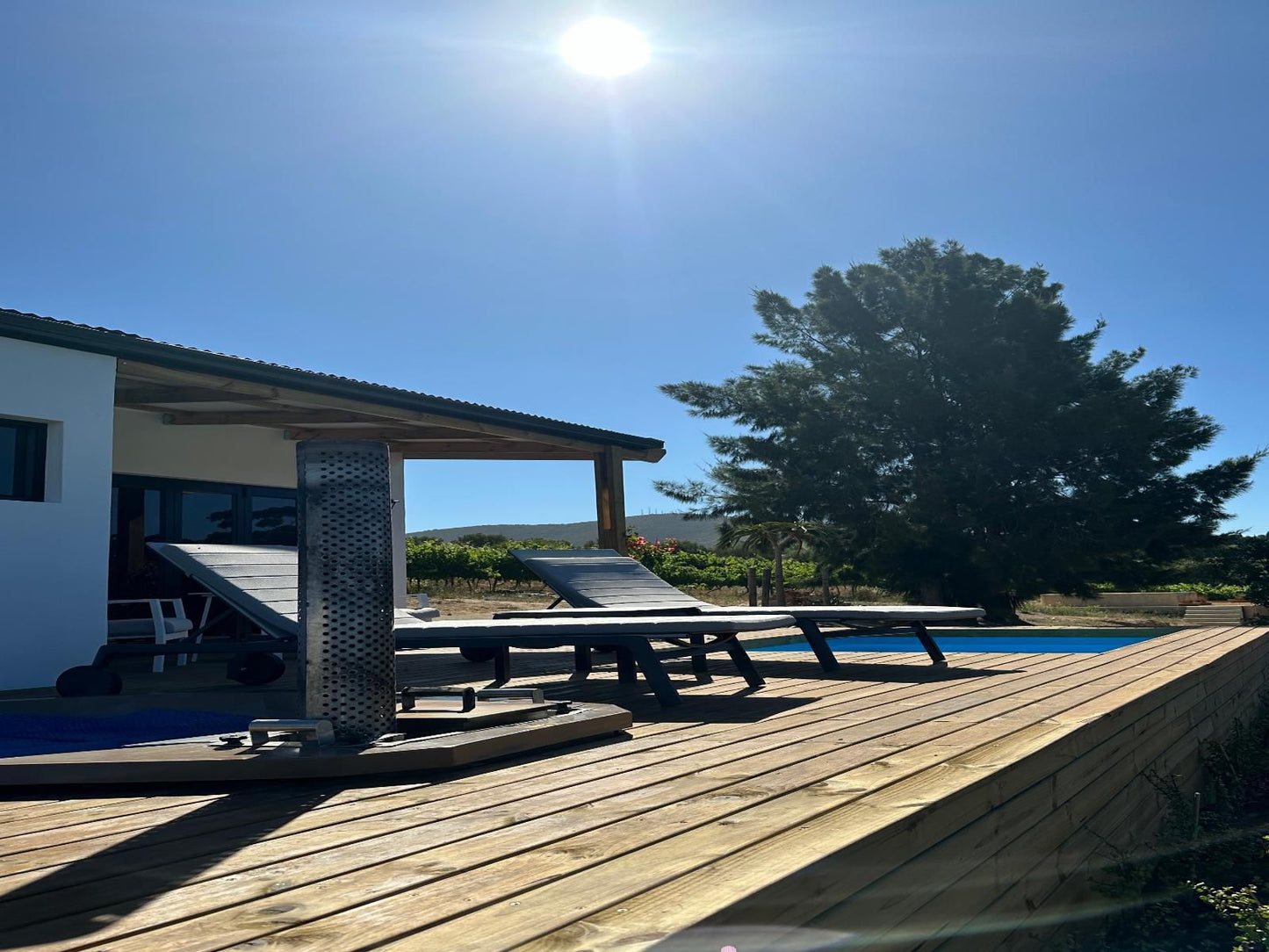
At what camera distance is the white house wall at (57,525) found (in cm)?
696

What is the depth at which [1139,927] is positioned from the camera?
3.92 metres

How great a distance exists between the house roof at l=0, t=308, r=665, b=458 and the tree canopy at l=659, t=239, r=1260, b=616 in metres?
12.0

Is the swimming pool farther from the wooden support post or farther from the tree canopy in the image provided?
the tree canopy

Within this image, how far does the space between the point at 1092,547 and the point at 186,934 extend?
2201 centimetres

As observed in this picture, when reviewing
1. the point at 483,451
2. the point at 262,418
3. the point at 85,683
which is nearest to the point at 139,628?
the point at 85,683

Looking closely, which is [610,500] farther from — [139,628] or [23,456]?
[23,456]

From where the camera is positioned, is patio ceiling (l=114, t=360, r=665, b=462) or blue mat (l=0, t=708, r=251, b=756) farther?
patio ceiling (l=114, t=360, r=665, b=462)

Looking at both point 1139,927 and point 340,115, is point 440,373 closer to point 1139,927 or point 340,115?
point 340,115

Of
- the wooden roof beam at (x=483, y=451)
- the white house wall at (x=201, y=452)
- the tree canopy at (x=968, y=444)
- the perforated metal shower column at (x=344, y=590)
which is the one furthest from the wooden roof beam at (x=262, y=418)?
the tree canopy at (x=968, y=444)

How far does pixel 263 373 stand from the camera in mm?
8367

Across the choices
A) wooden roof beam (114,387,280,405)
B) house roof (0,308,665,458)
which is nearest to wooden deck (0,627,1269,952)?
house roof (0,308,665,458)

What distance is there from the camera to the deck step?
18578 mm

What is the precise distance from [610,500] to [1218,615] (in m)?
13.0

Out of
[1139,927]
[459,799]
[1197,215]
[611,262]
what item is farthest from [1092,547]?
[459,799]
